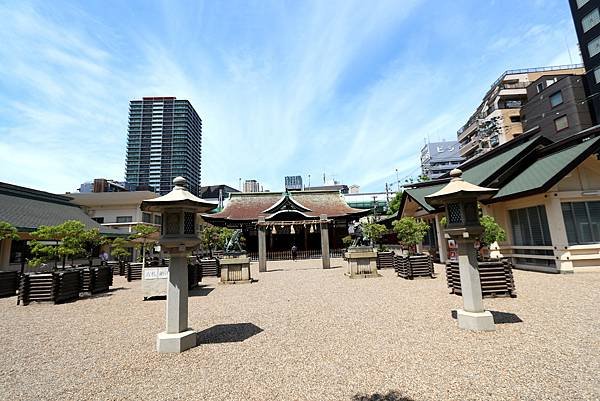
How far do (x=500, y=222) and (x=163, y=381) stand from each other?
653 inches

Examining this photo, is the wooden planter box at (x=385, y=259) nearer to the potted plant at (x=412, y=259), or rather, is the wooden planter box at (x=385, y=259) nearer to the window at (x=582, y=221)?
the potted plant at (x=412, y=259)

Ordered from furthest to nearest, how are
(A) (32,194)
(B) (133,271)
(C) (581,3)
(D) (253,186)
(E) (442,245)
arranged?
1. (D) (253,186)
2. (C) (581,3)
3. (A) (32,194)
4. (E) (442,245)
5. (B) (133,271)

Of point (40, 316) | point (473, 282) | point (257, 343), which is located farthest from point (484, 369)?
point (40, 316)

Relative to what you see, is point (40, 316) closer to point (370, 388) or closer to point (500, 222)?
point (370, 388)

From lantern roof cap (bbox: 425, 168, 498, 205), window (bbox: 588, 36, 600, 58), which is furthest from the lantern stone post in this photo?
window (bbox: 588, 36, 600, 58)

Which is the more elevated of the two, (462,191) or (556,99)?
(556,99)

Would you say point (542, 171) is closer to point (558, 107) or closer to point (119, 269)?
point (119, 269)

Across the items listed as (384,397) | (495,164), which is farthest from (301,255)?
(384,397)

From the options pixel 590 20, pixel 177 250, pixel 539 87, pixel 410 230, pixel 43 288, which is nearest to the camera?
pixel 177 250

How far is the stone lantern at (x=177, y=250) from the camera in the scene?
529cm

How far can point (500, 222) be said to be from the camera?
14.9 metres

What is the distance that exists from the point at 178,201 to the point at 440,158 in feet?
286

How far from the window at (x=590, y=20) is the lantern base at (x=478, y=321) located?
131 ft

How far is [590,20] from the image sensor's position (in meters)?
29.1
